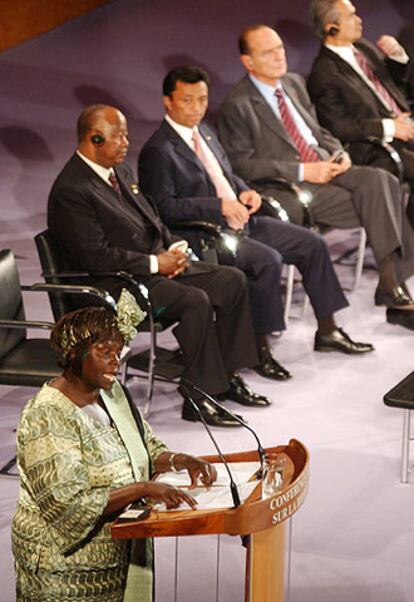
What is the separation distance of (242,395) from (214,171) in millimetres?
1228

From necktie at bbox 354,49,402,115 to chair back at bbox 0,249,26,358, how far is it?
10.7 feet

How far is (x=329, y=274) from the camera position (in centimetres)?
646

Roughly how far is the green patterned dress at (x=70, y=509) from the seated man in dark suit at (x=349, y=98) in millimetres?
4367

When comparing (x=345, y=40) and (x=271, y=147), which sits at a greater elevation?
(x=345, y=40)

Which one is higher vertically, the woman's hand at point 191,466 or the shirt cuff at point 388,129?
the shirt cuff at point 388,129

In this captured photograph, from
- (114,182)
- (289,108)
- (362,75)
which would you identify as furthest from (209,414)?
(362,75)

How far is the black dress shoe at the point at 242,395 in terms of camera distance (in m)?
5.70

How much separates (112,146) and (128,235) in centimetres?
38

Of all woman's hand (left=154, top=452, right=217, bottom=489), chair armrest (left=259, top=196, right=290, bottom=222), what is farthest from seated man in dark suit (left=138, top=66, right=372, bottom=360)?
woman's hand (left=154, top=452, right=217, bottom=489)

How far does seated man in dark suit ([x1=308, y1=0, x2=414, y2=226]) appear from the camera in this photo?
7.44 metres

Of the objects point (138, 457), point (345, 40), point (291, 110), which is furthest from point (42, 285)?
point (345, 40)

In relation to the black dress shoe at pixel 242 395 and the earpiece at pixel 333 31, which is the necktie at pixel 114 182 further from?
the earpiece at pixel 333 31

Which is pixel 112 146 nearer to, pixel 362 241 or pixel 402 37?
pixel 362 241

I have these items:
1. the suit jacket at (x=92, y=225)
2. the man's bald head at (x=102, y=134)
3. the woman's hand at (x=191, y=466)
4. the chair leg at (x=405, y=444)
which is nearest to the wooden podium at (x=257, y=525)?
the woman's hand at (x=191, y=466)
